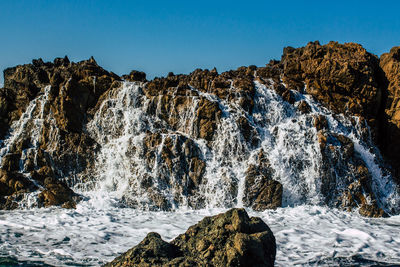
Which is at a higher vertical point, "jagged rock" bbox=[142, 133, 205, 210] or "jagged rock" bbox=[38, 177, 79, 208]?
"jagged rock" bbox=[142, 133, 205, 210]

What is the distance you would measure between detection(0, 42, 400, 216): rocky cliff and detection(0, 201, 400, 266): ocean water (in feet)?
5.04

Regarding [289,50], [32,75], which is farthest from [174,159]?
[289,50]

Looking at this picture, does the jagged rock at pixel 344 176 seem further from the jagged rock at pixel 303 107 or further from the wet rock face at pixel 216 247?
the wet rock face at pixel 216 247

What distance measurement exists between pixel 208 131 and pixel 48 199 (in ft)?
31.2

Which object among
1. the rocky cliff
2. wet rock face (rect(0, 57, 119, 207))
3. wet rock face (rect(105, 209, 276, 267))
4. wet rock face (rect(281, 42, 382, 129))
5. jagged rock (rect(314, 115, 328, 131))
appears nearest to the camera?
wet rock face (rect(105, 209, 276, 267))

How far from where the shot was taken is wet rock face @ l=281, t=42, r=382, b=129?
26.5 meters

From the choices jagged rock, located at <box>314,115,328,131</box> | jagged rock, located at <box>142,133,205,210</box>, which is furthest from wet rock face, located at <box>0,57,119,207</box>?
jagged rock, located at <box>314,115,328,131</box>

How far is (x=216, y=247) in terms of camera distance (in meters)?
9.57

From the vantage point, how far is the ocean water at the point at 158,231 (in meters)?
12.8

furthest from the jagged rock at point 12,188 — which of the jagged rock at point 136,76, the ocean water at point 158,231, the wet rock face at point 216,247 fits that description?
the wet rock face at point 216,247

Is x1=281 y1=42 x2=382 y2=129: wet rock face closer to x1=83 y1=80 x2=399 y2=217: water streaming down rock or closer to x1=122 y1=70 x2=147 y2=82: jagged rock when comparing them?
x1=83 y1=80 x2=399 y2=217: water streaming down rock

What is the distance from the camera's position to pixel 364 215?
792 inches

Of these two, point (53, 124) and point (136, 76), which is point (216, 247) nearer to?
point (53, 124)

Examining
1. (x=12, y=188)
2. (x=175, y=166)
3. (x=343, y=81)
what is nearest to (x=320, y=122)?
(x=343, y=81)
